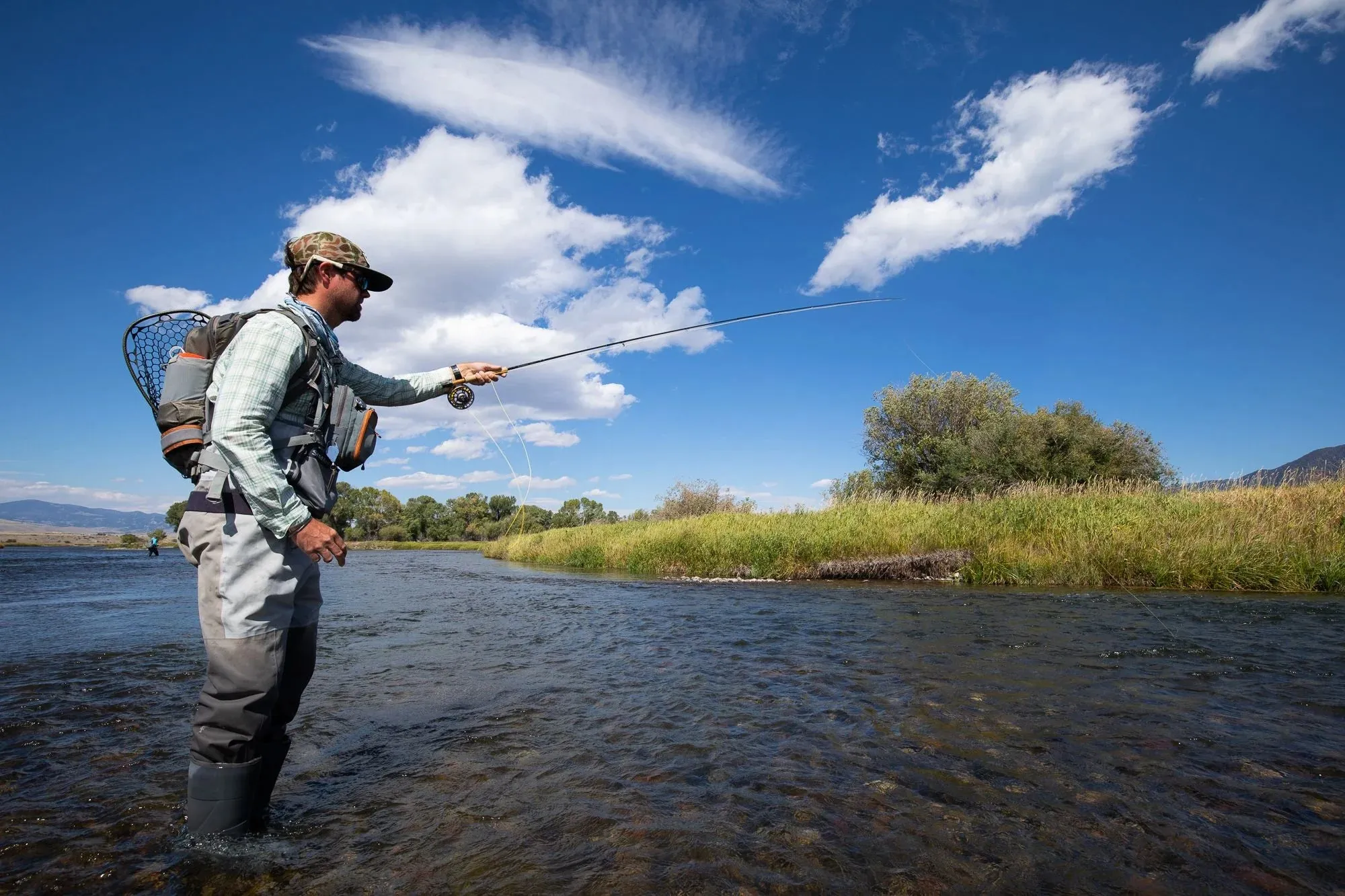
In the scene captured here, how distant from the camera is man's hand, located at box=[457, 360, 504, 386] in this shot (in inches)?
171

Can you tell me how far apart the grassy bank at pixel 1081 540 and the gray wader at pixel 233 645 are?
13.3 m

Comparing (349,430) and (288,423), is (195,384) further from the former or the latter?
(349,430)

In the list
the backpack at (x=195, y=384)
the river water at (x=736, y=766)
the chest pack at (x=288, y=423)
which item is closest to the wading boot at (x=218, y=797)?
the river water at (x=736, y=766)

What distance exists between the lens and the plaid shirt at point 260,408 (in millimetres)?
2498

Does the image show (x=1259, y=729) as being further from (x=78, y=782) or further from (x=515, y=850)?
(x=78, y=782)

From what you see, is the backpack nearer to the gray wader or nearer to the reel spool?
the gray wader

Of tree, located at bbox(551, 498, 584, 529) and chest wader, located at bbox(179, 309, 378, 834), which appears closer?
chest wader, located at bbox(179, 309, 378, 834)

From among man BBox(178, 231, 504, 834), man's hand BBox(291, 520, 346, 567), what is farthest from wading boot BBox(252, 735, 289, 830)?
man's hand BBox(291, 520, 346, 567)

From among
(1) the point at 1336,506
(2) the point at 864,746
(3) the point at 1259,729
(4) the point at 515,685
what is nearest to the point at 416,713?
(4) the point at 515,685

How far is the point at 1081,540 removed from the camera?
499 inches

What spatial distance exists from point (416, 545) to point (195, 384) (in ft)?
309

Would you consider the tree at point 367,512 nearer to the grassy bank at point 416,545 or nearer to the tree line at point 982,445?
the grassy bank at point 416,545

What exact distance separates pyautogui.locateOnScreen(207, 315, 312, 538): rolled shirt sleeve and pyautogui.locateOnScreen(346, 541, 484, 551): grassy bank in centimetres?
7463

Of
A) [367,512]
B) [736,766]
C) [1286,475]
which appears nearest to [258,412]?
[736,766]
